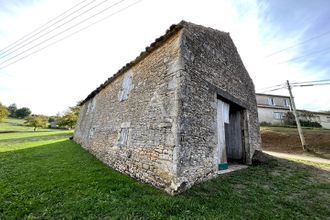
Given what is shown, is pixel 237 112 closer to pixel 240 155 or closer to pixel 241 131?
pixel 241 131

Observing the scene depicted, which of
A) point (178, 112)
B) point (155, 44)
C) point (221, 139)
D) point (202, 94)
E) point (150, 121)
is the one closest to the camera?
point (178, 112)

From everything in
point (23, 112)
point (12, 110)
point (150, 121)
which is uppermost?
point (12, 110)

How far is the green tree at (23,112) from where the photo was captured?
58312 mm

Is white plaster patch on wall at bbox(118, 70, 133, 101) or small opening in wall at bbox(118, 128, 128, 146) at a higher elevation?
white plaster patch on wall at bbox(118, 70, 133, 101)

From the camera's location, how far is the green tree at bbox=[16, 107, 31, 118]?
58.3 meters

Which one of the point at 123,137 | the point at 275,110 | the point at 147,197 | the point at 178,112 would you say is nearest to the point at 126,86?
the point at 123,137

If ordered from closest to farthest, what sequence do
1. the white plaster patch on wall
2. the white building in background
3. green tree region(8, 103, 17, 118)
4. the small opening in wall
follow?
the small opening in wall
the white plaster patch on wall
the white building in background
green tree region(8, 103, 17, 118)

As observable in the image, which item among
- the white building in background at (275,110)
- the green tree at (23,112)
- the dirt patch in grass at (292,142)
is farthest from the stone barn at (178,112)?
the green tree at (23,112)

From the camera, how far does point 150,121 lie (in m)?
6.14

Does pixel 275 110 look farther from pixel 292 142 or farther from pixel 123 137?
pixel 123 137

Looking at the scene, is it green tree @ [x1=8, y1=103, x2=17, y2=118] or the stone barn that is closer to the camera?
the stone barn

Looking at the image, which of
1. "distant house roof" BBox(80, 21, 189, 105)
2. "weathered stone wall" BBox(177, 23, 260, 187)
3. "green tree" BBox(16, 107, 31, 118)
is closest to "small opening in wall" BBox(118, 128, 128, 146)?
"weathered stone wall" BBox(177, 23, 260, 187)

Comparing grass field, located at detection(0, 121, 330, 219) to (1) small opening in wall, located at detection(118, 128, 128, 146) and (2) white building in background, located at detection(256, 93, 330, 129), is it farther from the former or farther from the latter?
(2) white building in background, located at detection(256, 93, 330, 129)

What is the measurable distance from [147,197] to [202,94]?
3966 mm
